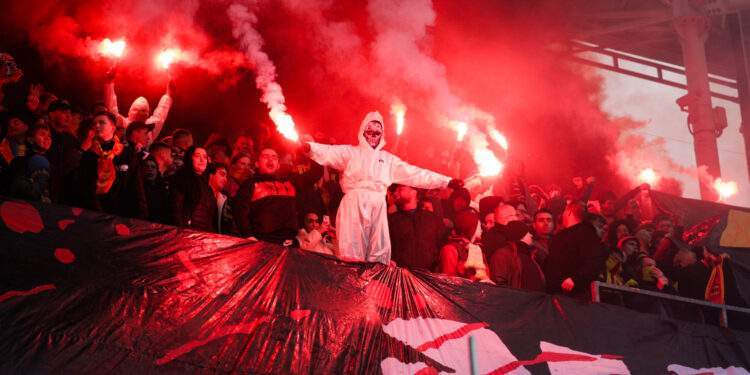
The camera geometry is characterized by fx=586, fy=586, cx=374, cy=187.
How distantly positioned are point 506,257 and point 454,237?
57 centimetres

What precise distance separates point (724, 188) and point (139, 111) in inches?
485

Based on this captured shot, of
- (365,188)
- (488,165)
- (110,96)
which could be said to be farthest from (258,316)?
(110,96)

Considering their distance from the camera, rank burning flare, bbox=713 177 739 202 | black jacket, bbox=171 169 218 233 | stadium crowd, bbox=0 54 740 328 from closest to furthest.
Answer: stadium crowd, bbox=0 54 740 328, black jacket, bbox=171 169 218 233, burning flare, bbox=713 177 739 202

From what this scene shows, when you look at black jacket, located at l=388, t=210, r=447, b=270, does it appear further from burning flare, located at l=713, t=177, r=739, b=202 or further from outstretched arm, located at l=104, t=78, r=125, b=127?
burning flare, located at l=713, t=177, r=739, b=202

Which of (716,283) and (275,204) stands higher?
(275,204)

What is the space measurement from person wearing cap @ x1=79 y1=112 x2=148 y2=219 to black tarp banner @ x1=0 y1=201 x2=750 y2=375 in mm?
706

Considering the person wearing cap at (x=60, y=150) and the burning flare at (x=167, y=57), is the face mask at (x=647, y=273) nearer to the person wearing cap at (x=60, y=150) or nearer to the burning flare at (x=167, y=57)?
the person wearing cap at (x=60, y=150)

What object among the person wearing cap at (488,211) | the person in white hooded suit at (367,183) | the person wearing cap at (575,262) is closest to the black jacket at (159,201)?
the person in white hooded suit at (367,183)

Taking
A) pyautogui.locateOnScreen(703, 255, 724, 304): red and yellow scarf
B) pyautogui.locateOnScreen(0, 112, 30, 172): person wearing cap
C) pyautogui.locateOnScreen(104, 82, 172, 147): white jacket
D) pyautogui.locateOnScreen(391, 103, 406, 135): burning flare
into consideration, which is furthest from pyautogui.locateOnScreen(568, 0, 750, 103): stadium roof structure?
pyautogui.locateOnScreen(0, 112, 30, 172): person wearing cap

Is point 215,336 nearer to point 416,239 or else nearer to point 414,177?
point 416,239

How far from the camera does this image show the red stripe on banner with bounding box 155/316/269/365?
3.60 m

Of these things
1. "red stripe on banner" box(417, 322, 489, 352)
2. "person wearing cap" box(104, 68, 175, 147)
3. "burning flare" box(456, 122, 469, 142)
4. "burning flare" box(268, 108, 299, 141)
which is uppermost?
"burning flare" box(456, 122, 469, 142)

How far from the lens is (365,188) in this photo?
6.13 m

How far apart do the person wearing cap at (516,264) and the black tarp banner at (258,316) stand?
65cm
